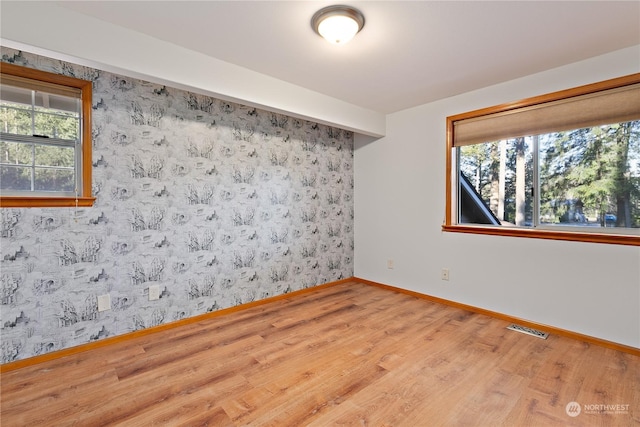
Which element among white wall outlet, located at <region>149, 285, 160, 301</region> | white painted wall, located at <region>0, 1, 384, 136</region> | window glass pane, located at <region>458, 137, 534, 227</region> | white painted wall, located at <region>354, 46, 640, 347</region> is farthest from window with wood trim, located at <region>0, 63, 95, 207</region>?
window glass pane, located at <region>458, 137, 534, 227</region>

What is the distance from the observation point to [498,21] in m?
1.89

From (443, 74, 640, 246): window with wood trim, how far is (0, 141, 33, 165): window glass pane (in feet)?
12.2

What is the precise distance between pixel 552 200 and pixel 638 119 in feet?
2.61

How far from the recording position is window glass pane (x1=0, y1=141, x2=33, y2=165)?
2.05m

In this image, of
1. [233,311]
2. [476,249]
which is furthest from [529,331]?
[233,311]

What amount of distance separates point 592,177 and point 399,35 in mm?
1994

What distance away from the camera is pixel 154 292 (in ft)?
8.66

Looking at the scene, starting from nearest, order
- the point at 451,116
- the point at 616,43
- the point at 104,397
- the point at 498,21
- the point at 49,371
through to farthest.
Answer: the point at 104,397, the point at 498,21, the point at 49,371, the point at 616,43, the point at 451,116

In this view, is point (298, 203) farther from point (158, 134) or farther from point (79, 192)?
point (79, 192)

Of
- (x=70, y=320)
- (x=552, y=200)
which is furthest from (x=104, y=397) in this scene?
(x=552, y=200)

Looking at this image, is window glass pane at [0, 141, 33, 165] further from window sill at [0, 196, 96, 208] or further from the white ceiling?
the white ceiling

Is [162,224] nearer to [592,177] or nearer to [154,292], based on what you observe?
[154,292]

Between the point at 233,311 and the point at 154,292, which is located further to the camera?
the point at 233,311

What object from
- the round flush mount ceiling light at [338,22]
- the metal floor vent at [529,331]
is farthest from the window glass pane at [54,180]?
the metal floor vent at [529,331]
